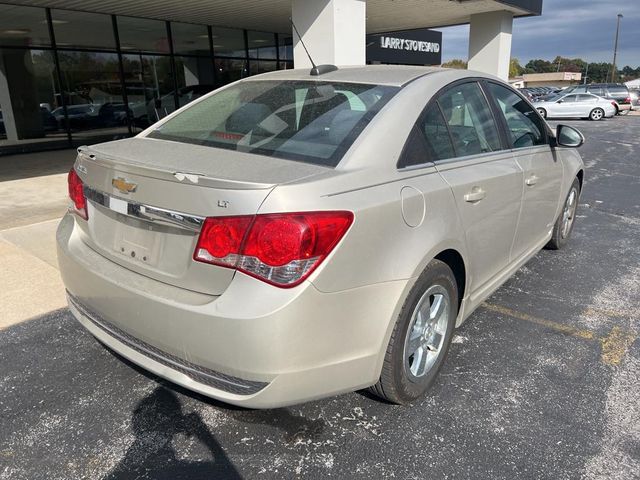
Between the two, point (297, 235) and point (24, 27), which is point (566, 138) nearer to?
point (297, 235)

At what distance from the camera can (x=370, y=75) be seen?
2.92 m

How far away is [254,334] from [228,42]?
15758 mm

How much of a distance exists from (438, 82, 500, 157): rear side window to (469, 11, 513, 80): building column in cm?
1250

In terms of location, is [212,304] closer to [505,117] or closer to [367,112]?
[367,112]

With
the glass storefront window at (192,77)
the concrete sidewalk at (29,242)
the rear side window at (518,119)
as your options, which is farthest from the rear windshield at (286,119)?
the glass storefront window at (192,77)

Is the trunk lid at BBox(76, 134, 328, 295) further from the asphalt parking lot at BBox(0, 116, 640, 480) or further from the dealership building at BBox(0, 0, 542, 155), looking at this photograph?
the dealership building at BBox(0, 0, 542, 155)

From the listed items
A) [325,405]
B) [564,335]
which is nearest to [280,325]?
[325,405]

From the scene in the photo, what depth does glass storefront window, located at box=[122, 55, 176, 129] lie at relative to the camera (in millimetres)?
14227

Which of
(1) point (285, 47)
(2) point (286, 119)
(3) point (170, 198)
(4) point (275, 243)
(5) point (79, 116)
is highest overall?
(1) point (285, 47)

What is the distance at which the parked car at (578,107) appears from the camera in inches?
952

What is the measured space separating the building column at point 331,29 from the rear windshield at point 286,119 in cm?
592

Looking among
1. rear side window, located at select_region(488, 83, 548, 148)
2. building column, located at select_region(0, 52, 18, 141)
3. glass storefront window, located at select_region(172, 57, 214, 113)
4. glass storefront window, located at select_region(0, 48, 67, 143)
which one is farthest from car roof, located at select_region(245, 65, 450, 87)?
building column, located at select_region(0, 52, 18, 141)

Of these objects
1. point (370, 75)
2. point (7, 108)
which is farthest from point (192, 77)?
point (370, 75)

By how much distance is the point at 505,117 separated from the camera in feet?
11.3
